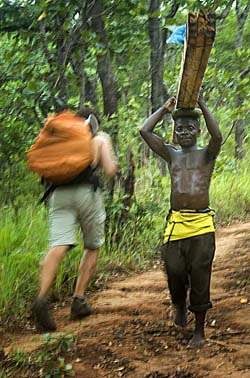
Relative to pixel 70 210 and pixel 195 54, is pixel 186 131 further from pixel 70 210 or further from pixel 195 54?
pixel 70 210

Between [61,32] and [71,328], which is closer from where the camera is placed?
[71,328]

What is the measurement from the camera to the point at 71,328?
173 inches

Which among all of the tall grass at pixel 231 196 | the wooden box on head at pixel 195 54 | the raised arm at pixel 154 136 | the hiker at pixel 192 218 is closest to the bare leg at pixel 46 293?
the hiker at pixel 192 218

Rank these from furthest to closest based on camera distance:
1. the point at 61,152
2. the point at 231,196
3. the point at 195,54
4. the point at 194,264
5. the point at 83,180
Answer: the point at 231,196 < the point at 83,180 < the point at 61,152 < the point at 194,264 < the point at 195,54

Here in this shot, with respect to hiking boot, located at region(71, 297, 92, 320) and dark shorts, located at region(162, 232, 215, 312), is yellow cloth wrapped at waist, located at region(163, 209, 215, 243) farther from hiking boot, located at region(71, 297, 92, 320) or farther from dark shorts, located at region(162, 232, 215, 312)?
hiking boot, located at region(71, 297, 92, 320)

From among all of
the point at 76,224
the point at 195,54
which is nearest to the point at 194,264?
the point at 76,224

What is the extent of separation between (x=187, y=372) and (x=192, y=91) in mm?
1841

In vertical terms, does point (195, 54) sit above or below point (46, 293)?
above

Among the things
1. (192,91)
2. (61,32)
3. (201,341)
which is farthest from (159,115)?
(61,32)

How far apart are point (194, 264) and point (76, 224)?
3.46ft

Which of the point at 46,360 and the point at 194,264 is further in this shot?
the point at 194,264

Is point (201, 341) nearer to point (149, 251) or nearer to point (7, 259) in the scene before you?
point (7, 259)

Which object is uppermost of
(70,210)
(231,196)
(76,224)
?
(70,210)

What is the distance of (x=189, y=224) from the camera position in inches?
160
